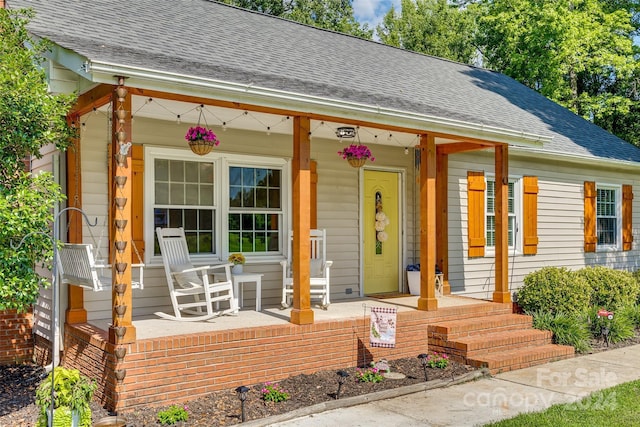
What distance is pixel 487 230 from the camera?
10.5m

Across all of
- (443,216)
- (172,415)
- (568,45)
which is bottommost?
(172,415)

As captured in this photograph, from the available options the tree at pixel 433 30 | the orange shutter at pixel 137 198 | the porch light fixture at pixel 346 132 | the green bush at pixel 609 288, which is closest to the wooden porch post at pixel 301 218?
the porch light fixture at pixel 346 132

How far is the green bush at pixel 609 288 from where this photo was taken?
9734 millimetres

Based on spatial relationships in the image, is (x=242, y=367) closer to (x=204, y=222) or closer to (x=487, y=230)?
(x=204, y=222)

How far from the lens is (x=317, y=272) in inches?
308

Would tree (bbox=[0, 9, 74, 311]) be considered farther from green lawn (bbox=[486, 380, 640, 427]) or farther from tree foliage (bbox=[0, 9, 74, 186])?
green lawn (bbox=[486, 380, 640, 427])

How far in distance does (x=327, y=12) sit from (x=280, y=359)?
75.3 feet

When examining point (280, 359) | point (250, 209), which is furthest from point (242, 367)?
point (250, 209)

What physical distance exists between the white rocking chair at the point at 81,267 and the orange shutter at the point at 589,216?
30.9ft

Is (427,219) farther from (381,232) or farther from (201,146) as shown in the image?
(201,146)

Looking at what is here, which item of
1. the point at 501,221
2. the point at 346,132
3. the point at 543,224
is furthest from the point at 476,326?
the point at 543,224

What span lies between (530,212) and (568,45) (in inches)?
355

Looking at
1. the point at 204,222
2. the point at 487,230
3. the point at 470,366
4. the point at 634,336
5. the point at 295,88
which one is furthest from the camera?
the point at 487,230

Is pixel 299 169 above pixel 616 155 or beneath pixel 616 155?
beneath
